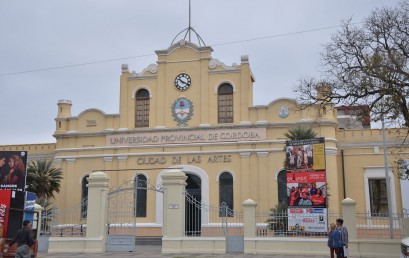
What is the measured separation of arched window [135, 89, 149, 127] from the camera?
29656 mm

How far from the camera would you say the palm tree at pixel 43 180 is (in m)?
27.3

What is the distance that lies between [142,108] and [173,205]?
38.1 feet

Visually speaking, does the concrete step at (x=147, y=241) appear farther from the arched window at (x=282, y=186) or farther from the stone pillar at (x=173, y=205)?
the arched window at (x=282, y=186)

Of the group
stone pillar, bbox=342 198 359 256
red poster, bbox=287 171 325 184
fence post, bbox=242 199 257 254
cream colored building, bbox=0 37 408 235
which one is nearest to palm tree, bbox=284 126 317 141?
cream colored building, bbox=0 37 408 235

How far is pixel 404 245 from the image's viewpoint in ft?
37.7

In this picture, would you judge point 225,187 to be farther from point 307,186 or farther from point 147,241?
point 307,186

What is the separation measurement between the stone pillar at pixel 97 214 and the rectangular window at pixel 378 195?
582 inches

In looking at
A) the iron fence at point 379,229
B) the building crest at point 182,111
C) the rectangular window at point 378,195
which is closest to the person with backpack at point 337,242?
the iron fence at point 379,229

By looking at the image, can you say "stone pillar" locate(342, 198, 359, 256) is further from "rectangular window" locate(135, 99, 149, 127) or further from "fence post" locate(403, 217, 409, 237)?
"rectangular window" locate(135, 99, 149, 127)

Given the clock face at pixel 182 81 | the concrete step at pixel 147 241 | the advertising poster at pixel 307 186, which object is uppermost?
the clock face at pixel 182 81

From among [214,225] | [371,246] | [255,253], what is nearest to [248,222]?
[255,253]

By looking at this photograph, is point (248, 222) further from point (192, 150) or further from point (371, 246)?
point (192, 150)

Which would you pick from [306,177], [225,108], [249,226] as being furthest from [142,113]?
[306,177]

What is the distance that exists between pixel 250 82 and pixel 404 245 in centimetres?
1798
